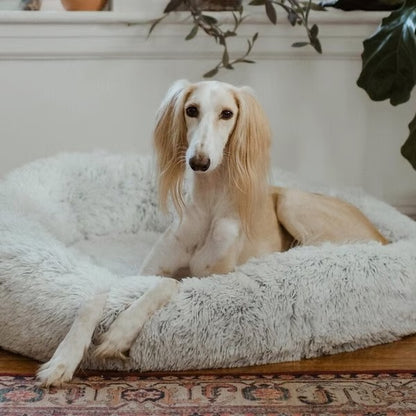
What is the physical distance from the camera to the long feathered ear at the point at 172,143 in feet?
6.66

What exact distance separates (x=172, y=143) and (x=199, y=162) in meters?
0.21

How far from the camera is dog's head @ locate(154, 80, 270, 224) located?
195cm

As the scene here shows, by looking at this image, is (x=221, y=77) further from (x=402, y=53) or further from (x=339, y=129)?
(x=402, y=53)

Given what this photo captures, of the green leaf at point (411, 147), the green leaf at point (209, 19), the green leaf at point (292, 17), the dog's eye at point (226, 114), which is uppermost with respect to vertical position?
the green leaf at point (292, 17)

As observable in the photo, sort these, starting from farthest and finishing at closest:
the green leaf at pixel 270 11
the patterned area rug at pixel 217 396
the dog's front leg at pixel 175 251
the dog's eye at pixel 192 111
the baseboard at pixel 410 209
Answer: the baseboard at pixel 410 209, the green leaf at pixel 270 11, the dog's front leg at pixel 175 251, the dog's eye at pixel 192 111, the patterned area rug at pixel 217 396

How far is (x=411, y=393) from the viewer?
5.45ft

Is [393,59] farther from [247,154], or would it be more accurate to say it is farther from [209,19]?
[247,154]

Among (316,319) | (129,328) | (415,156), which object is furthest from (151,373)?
(415,156)

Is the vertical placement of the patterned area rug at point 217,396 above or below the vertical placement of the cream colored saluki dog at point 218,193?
below

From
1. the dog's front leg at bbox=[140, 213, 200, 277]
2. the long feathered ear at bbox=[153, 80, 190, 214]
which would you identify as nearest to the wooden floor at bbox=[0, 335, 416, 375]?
the dog's front leg at bbox=[140, 213, 200, 277]

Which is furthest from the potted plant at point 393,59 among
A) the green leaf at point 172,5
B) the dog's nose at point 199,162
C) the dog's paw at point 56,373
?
the dog's paw at point 56,373

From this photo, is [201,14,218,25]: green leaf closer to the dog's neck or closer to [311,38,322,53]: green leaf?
[311,38,322,53]: green leaf

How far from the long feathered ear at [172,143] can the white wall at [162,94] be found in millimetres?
991

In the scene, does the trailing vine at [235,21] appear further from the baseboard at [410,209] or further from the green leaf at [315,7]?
the baseboard at [410,209]
